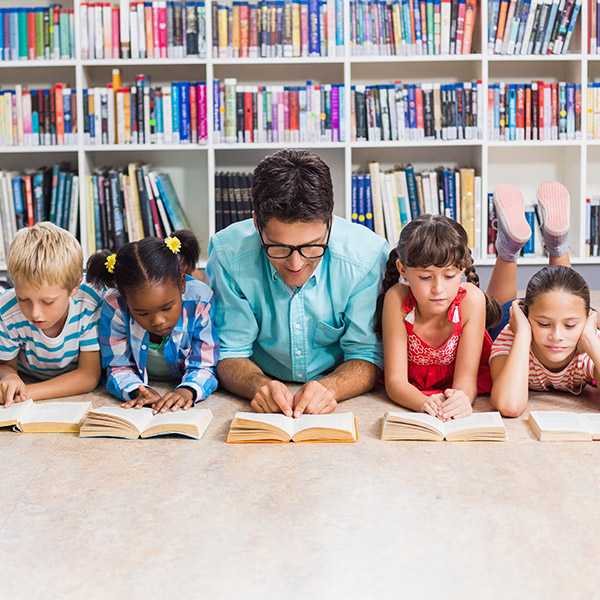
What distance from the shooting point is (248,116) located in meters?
3.54

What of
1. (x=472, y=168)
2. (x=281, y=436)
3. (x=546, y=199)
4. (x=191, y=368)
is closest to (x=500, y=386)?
(x=281, y=436)

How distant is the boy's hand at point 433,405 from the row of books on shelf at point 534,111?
2135 millimetres

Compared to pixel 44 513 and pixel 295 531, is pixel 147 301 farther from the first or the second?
pixel 295 531

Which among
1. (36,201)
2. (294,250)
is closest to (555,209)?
(294,250)

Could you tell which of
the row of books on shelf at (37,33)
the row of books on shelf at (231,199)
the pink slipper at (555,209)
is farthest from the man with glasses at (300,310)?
the row of books on shelf at (37,33)

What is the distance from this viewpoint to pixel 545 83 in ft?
11.9

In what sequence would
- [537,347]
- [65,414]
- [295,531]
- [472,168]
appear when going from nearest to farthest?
1. [295,531]
2. [65,414]
3. [537,347]
4. [472,168]

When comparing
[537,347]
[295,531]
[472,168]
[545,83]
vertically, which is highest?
[545,83]

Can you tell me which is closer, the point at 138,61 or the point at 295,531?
the point at 295,531

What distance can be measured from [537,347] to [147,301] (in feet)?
3.03

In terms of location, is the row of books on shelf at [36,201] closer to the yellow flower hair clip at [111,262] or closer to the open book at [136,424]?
the yellow flower hair clip at [111,262]

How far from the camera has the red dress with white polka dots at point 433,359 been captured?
1.88m

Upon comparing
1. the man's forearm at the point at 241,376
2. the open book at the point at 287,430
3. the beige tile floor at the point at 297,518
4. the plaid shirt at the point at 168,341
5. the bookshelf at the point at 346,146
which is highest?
the bookshelf at the point at 346,146

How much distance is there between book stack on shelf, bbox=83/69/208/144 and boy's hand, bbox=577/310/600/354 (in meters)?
2.15
